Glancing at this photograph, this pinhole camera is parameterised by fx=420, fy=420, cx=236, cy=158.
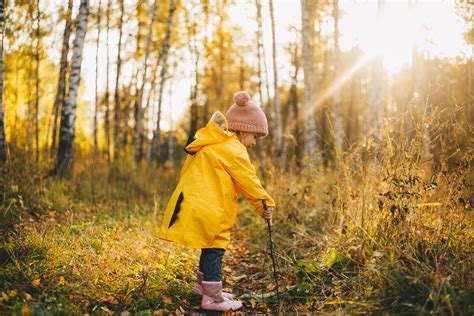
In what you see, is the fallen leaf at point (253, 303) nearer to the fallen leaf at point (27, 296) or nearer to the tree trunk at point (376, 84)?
the fallen leaf at point (27, 296)

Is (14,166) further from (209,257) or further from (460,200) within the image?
(460,200)

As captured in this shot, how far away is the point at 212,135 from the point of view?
3564mm

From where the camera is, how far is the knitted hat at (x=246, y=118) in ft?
12.1

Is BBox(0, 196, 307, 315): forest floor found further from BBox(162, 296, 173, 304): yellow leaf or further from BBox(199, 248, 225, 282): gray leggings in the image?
BBox(199, 248, 225, 282): gray leggings

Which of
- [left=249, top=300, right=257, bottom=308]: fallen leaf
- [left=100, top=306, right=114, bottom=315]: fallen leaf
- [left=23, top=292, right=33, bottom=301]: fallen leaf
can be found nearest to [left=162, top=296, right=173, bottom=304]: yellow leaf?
[left=100, top=306, right=114, bottom=315]: fallen leaf

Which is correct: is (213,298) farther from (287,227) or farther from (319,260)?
→ (287,227)

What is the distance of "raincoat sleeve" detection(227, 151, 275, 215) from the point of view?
135 inches

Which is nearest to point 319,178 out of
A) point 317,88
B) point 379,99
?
point 379,99

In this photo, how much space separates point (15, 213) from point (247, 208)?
12.6ft

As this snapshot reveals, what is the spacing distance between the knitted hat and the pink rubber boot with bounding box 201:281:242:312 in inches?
52.5

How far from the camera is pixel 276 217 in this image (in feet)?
20.2

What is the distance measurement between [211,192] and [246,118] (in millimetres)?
759

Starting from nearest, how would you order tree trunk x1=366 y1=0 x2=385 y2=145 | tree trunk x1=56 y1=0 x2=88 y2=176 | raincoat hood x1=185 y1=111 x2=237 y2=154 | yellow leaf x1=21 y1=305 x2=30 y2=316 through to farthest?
yellow leaf x1=21 y1=305 x2=30 y2=316 < raincoat hood x1=185 y1=111 x2=237 y2=154 < tree trunk x1=56 y1=0 x2=88 y2=176 < tree trunk x1=366 y1=0 x2=385 y2=145

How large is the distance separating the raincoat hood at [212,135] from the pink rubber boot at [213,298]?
1118mm
